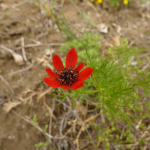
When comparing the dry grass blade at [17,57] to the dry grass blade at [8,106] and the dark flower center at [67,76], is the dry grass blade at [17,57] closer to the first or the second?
the dry grass blade at [8,106]

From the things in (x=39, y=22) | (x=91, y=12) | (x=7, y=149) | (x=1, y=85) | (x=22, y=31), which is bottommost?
(x=7, y=149)

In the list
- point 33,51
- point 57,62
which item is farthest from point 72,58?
point 33,51

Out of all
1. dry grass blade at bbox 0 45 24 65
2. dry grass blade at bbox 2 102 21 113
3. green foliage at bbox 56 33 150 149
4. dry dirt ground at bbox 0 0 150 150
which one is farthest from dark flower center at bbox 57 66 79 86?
dry grass blade at bbox 0 45 24 65

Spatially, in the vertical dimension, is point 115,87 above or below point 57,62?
below

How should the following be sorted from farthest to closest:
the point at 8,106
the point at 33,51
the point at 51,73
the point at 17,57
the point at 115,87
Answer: the point at 33,51 → the point at 17,57 → the point at 8,106 → the point at 115,87 → the point at 51,73

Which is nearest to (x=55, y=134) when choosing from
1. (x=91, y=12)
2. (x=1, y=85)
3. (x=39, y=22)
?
(x=1, y=85)

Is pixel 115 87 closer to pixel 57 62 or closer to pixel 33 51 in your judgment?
pixel 57 62

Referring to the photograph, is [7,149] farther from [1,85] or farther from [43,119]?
[1,85]
